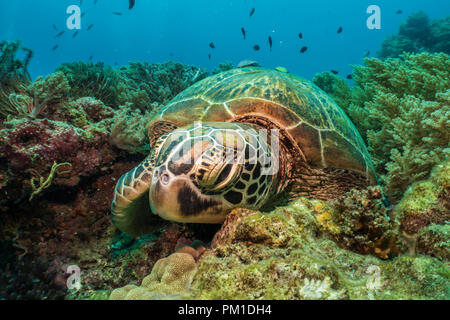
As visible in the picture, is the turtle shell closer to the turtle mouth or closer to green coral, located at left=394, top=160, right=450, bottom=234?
green coral, located at left=394, top=160, right=450, bottom=234

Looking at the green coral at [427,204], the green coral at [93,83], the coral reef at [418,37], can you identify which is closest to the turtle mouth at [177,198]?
the green coral at [427,204]

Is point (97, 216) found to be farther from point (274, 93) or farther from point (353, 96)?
point (353, 96)

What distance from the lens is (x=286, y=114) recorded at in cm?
242

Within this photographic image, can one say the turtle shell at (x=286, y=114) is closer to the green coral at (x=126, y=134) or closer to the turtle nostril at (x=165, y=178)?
the green coral at (x=126, y=134)

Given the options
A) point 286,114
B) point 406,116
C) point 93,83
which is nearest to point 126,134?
point 286,114

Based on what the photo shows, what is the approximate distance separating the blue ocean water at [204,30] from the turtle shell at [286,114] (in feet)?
277

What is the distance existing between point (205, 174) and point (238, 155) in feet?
1.02

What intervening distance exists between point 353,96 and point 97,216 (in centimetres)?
540

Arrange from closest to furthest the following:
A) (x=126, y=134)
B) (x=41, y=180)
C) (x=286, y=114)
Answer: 1. (x=41, y=180)
2. (x=286, y=114)
3. (x=126, y=134)

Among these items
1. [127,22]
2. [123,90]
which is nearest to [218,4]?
[127,22]

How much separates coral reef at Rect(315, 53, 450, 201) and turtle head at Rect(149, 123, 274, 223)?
186 cm

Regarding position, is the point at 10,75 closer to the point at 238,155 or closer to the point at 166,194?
the point at 166,194

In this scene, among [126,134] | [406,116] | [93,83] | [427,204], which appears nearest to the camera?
[427,204]

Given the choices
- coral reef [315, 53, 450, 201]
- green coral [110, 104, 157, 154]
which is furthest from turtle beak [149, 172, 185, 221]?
coral reef [315, 53, 450, 201]
